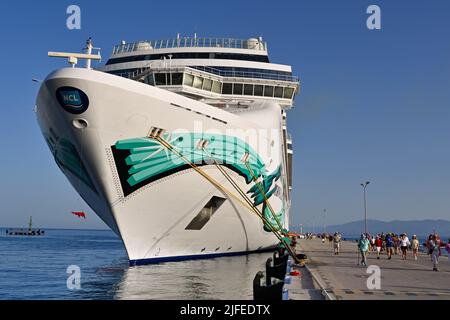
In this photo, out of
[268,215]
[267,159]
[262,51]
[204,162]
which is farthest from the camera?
[262,51]

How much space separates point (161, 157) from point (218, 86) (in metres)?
10.0

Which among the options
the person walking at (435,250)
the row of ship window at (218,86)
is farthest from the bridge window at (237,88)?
the person walking at (435,250)

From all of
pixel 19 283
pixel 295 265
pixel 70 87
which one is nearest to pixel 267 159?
pixel 295 265

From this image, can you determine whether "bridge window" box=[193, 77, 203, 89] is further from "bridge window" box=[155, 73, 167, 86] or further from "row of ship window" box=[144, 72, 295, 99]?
"bridge window" box=[155, 73, 167, 86]

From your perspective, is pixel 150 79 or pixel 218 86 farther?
pixel 218 86

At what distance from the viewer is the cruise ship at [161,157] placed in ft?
48.0

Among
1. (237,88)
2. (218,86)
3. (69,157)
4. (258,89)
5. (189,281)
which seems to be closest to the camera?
(189,281)

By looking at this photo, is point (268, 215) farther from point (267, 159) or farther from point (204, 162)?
point (204, 162)

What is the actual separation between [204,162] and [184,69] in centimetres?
745

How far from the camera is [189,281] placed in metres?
14.6

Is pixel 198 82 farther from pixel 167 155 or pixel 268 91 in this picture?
pixel 167 155

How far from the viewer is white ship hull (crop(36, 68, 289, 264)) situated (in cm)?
1455

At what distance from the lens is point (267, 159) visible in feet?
66.4


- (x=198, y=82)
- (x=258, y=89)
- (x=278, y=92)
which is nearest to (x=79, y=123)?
(x=198, y=82)
